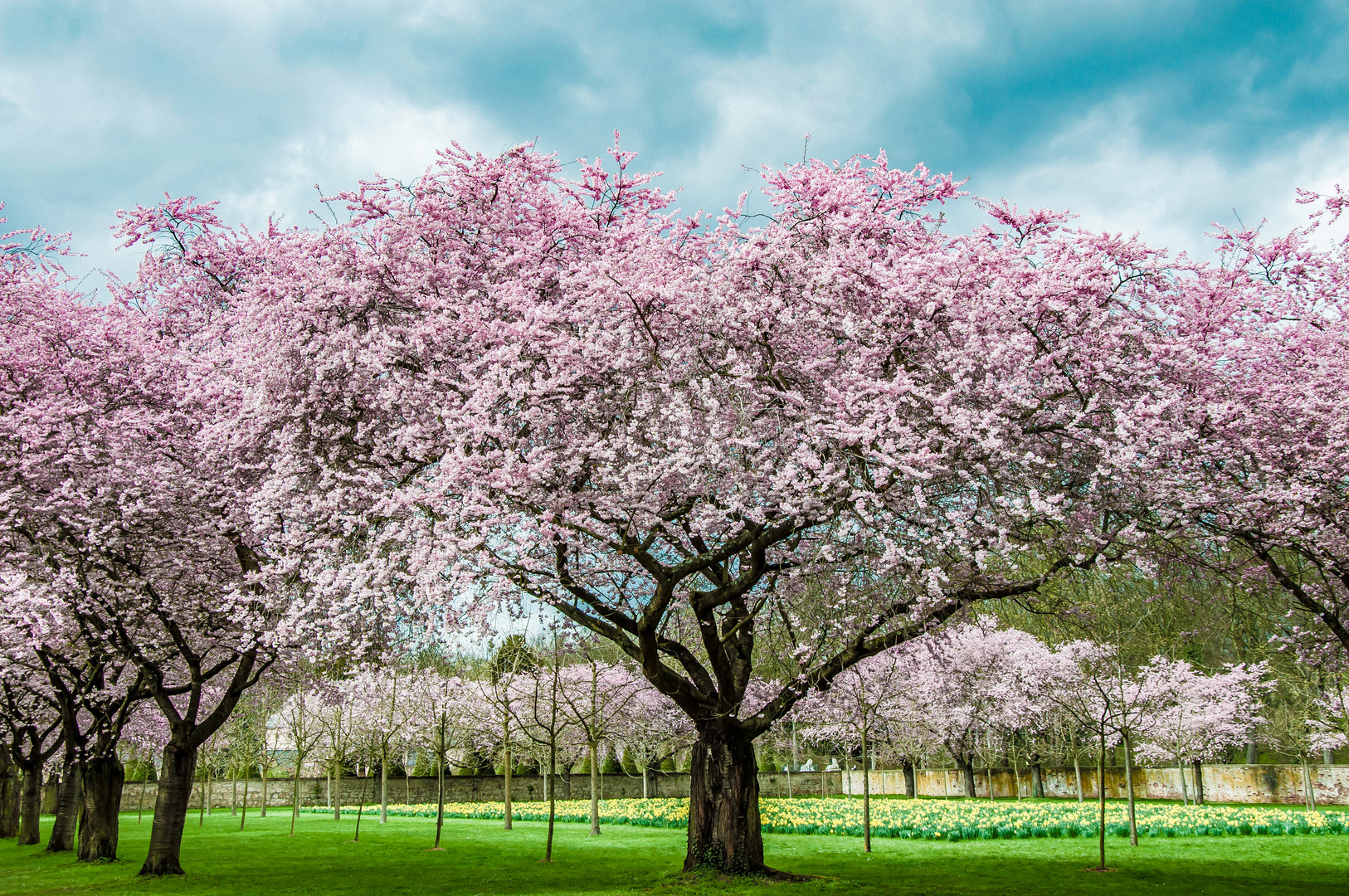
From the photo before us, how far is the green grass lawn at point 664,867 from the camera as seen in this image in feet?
43.7

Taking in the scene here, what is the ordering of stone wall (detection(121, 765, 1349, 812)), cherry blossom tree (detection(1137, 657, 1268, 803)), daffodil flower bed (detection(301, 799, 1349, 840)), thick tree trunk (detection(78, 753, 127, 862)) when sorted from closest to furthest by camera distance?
thick tree trunk (detection(78, 753, 127, 862)) < daffodil flower bed (detection(301, 799, 1349, 840)) < cherry blossom tree (detection(1137, 657, 1268, 803)) < stone wall (detection(121, 765, 1349, 812))

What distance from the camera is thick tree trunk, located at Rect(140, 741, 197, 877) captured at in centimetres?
1538

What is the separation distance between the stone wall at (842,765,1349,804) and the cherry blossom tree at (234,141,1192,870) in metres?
29.7

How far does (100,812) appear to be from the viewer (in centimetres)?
1847

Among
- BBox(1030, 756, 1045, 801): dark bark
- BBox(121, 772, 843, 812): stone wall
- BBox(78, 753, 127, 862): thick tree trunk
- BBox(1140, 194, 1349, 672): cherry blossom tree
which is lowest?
BBox(121, 772, 843, 812): stone wall

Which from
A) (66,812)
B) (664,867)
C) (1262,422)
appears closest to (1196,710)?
(664,867)

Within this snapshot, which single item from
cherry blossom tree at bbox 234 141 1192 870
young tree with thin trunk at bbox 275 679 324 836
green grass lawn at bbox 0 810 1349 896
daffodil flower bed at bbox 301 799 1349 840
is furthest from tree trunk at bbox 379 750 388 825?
cherry blossom tree at bbox 234 141 1192 870

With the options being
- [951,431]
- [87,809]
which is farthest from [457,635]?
[87,809]

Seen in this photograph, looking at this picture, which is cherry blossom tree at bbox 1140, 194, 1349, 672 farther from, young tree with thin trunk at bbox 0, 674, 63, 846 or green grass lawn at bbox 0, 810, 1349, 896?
young tree with thin trunk at bbox 0, 674, 63, 846

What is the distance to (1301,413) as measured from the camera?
Result: 10.7 meters

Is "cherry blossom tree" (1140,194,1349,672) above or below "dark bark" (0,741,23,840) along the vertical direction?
above

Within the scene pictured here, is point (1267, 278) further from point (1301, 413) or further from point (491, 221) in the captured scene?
point (491, 221)

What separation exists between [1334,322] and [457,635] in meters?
12.1

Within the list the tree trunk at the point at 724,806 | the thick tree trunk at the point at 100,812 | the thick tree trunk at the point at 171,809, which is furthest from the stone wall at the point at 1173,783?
the thick tree trunk at the point at 171,809
